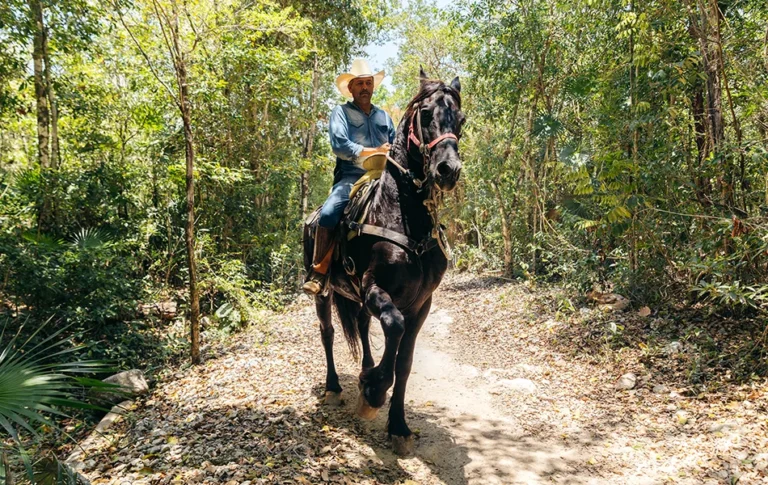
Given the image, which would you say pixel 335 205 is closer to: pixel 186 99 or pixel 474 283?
pixel 186 99

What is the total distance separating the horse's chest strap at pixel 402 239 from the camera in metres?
3.72

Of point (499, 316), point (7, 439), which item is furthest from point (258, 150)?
point (7, 439)

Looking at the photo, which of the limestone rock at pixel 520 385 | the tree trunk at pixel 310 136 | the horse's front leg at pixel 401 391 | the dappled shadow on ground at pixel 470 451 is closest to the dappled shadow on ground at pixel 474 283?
the tree trunk at pixel 310 136

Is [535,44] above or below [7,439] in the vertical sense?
above

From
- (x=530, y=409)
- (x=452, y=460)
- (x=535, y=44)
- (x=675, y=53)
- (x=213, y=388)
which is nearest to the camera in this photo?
(x=452, y=460)

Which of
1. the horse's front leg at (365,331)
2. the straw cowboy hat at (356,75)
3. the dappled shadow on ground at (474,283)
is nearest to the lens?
the straw cowboy hat at (356,75)

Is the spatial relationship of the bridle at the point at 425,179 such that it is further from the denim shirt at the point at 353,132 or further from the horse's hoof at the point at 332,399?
the horse's hoof at the point at 332,399

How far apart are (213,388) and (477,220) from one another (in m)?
12.6

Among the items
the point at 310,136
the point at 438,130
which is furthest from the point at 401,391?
the point at 310,136

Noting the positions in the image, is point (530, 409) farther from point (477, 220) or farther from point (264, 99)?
point (477, 220)

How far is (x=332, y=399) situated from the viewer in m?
5.03

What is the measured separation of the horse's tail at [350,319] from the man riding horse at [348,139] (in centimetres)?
52

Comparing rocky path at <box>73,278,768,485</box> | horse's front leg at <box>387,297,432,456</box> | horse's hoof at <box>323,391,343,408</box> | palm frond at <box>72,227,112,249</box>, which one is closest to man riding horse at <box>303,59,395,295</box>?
horse's front leg at <box>387,297,432,456</box>

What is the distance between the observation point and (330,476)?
349cm
